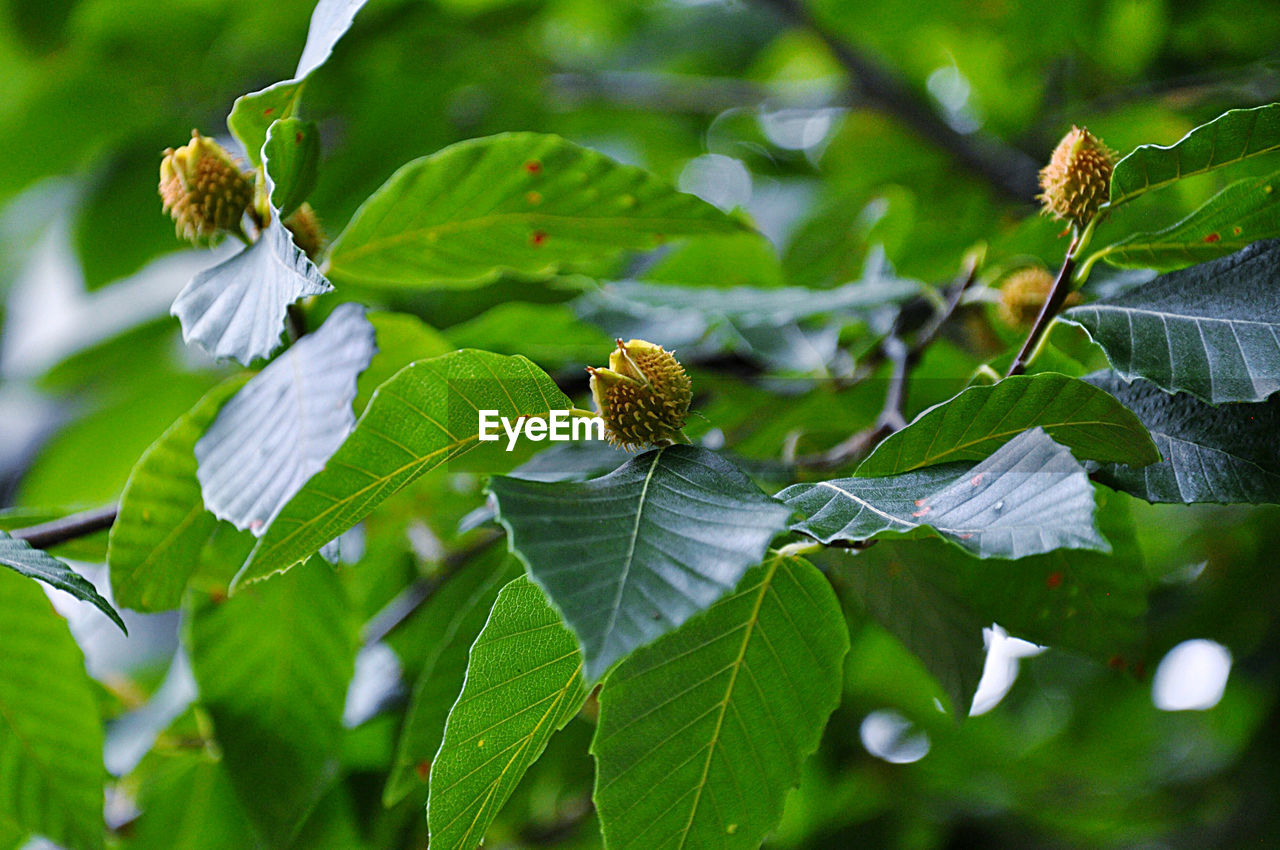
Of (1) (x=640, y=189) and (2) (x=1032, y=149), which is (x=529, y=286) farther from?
→ (2) (x=1032, y=149)

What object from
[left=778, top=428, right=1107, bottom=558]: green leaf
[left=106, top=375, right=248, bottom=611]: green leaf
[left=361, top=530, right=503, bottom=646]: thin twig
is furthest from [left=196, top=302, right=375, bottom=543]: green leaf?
[left=361, top=530, right=503, bottom=646]: thin twig

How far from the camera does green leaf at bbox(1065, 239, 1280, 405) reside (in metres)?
0.49

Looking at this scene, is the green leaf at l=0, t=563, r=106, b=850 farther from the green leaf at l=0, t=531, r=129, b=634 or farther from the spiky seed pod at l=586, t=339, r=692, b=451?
the spiky seed pod at l=586, t=339, r=692, b=451

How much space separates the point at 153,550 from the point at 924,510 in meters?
0.55

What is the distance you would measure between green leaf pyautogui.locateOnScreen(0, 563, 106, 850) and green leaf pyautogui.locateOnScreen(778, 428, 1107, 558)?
56 centimetres

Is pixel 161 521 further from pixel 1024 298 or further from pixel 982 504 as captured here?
pixel 1024 298

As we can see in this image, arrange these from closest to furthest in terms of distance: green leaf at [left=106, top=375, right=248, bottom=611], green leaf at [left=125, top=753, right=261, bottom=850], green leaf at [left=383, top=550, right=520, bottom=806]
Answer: green leaf at [left=106, top=375, right=248, bottom=611] < green leaf at [left=383, top=550, right=520, bottom=806] < green leaf at [left=125, top=753, right=261, bottom=850]

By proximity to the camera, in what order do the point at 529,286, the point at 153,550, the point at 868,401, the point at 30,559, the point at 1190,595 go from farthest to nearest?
1. the point at 1190,595
2. the point at 529,286
3. the point at 868,401
4. the point at 153,550
5. the point at 30,559

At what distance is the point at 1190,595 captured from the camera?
161cm

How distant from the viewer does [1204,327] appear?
1.70 feet

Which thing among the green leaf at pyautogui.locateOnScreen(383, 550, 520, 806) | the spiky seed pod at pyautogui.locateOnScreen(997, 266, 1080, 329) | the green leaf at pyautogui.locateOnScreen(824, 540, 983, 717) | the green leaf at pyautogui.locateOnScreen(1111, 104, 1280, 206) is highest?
the green leaf at pyautogui.locateOnScreen(1111, 104, 1280, 206)

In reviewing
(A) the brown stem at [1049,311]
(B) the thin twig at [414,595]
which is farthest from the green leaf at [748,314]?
(B) the thin twig at [414,595]

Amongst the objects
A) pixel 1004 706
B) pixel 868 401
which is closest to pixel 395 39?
A: pixel 868 401

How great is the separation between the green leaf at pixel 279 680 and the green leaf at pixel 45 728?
146 mm
